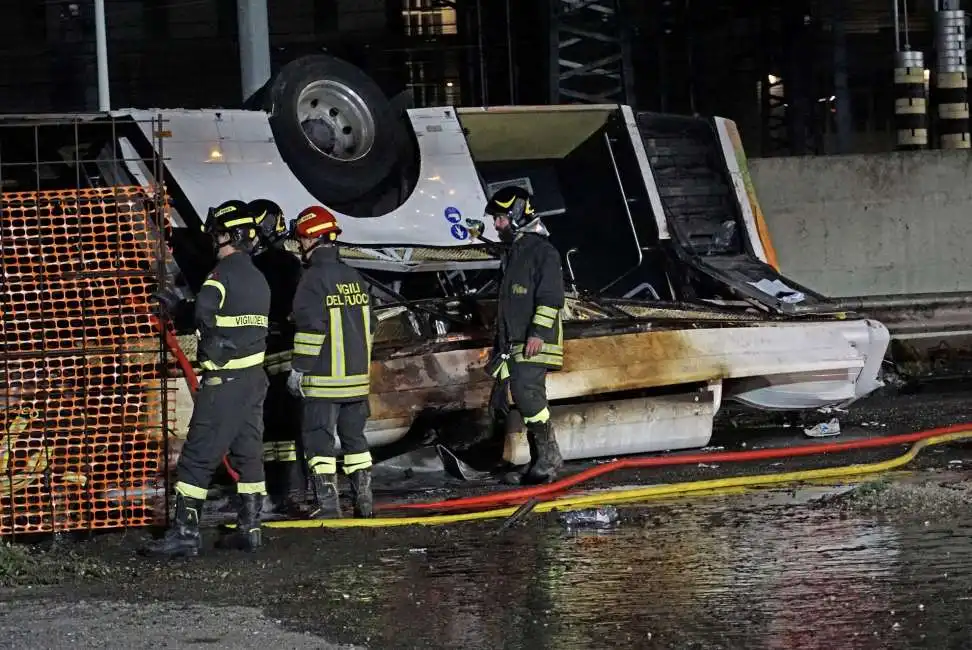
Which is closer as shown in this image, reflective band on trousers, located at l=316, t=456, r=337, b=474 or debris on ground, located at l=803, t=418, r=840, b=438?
reflective band on trousers, located at l=316, t=456, r=337, b=474

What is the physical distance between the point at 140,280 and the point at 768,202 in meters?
6.92

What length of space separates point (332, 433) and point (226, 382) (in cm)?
84

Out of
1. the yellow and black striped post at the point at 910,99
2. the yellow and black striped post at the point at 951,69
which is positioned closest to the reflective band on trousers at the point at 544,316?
the yellow and black striped post at the point at 910,99

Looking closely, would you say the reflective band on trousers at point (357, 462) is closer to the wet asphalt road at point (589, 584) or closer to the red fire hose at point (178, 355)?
the wet asphalt road at point (589, 584)

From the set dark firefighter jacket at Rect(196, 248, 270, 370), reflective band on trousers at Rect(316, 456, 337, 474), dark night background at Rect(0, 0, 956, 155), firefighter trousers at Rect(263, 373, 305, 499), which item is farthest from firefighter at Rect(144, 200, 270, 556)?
dark night background at Rect(0, 0, 956, 155)

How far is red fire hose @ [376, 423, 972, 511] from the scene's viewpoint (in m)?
7.40

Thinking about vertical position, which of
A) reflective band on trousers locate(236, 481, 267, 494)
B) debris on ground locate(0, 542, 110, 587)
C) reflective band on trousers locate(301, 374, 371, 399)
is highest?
reflective band on trousers locate(301, 374, 371, 399)

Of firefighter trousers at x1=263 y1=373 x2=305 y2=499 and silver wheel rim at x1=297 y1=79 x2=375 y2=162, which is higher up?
silver wheel rim at x1=297 y1=79 x2=375 y2=162

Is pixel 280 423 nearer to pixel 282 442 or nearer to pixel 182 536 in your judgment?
pixel 282 442

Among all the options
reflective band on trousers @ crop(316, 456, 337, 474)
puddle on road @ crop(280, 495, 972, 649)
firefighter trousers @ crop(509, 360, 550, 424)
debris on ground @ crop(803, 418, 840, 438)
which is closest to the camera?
puddle on road @ crop(280, 495, 972, 649)

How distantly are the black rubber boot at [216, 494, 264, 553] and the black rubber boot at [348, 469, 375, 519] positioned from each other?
0.67 m

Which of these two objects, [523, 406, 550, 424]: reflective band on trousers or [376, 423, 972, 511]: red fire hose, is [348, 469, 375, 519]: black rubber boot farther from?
[523, 406, 550, 424]: reflective band on trousers

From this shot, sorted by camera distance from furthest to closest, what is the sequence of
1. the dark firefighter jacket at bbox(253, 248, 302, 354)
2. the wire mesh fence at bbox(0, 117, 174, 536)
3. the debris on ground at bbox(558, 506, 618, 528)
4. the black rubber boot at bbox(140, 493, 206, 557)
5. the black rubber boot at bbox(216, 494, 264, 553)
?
the dark firefighter jacket at bbox(253, 248, 302, 354), the debris on ground at bbox(558, 506, 618, 528), the wire mesh fence at bbox(0, 117, 174, 536), the black rubber boot at bbox(216, 494, 264, 553), the black rubber boot at bbox(140, 493, 206, 557)

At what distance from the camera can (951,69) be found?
56.2 feet
